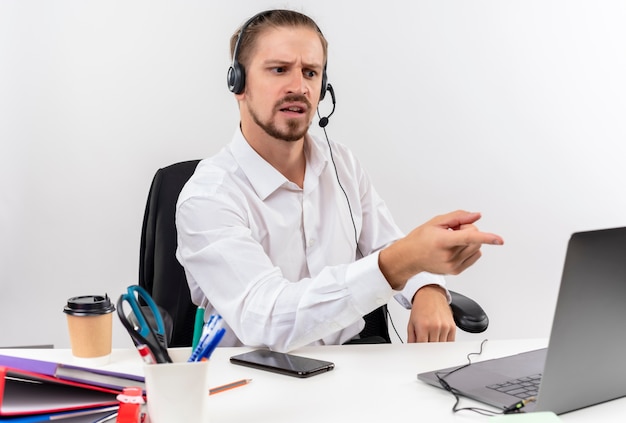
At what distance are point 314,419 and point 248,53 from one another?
969 millimetres

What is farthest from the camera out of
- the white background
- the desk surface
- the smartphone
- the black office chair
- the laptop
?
the white background

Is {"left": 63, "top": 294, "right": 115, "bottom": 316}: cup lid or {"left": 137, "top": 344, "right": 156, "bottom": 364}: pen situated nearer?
{"left": 137, "top": 344, "right": 156, "bottom": 364}: pen

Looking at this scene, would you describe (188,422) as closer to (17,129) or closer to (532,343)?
(532,343)

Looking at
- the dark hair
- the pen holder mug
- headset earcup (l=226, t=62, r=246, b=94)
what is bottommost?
the pen holder mug

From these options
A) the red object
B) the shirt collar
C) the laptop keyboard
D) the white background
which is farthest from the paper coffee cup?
the white background

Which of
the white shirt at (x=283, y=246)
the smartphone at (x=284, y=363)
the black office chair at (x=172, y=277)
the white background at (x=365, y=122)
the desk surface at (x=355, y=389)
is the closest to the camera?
the desk surface at (x=355, y=389)

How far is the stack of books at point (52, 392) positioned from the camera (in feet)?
2.86

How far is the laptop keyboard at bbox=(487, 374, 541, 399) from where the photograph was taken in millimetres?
981

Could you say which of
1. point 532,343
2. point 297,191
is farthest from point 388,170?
point 532,343

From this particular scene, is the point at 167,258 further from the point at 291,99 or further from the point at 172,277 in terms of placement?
the point at 291,99

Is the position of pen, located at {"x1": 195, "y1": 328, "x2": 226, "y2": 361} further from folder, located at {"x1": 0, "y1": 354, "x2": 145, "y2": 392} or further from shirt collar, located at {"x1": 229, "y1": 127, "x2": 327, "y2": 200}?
shirt collar, located at {"x1": 229, "y1": 127, "x2": 327, "y2": 200}

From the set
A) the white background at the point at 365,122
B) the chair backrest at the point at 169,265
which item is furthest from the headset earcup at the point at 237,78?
the white background at the point at 365,122

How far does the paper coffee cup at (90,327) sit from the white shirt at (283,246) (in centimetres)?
25

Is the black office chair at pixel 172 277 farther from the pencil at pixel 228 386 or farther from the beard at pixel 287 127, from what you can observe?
the pencil at pixel 228 386
